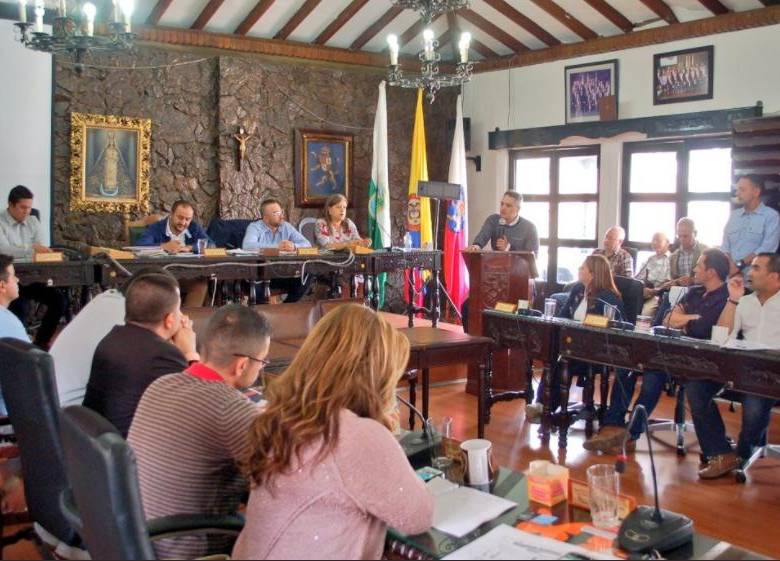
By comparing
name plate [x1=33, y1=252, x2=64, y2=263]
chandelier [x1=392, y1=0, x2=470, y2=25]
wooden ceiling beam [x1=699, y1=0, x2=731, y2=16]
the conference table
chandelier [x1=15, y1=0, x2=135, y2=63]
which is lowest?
the conference table

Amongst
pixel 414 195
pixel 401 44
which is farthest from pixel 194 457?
pixel 401 44

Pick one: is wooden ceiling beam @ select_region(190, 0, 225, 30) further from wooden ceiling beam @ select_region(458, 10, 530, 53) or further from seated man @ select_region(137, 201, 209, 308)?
wooden ceiling beam @ select_region(458, 10, 530, 53)

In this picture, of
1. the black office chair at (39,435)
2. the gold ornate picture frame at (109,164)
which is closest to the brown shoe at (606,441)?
the black office chair at (39,435)

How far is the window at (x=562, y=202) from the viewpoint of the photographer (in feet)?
28.4

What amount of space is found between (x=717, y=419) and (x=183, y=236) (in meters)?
4.41

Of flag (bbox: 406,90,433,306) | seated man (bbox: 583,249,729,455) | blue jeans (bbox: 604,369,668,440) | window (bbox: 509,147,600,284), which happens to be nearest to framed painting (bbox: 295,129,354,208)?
flag (bbox: 406,90,433,306)

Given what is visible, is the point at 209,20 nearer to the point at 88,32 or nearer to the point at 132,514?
the point at 88,32

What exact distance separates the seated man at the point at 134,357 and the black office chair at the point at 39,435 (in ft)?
0.65

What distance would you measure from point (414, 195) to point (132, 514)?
25.5 ft

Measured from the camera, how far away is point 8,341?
8.41 feet

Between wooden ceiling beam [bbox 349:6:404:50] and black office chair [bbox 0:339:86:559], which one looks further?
wooden ceiling beam [bbox 349:6:404:50]

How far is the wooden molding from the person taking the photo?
22.9ft

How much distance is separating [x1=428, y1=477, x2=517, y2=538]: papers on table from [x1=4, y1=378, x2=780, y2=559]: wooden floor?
6.41 ft

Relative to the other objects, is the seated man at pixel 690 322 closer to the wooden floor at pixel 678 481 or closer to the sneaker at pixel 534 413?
the wooden floor at pixel 678 481
